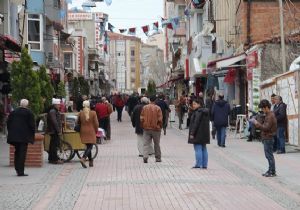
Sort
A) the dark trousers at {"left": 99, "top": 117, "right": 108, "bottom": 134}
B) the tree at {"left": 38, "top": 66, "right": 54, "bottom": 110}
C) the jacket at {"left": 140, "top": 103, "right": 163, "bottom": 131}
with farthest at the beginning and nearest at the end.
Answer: the dark trousers at {"left": 99, "top": 117, "right": 108, "bottom": 134}
the tree at {"left": 38, "top": 66, "right": 54, "bottom": 110}
the jacket at {"left": 140, "top": 103, "right": 163, "bottom": 131}

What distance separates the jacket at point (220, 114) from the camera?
74.3 feet

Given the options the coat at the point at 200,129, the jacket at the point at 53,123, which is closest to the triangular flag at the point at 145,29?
the jacket at the point at 53,123

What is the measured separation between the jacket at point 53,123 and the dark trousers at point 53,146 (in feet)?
0.57

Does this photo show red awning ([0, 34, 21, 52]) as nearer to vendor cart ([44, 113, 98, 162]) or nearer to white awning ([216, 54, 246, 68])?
vendor cart ([44, 113, 98, 162])

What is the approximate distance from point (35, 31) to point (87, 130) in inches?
1006

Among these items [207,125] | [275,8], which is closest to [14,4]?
[275,8]

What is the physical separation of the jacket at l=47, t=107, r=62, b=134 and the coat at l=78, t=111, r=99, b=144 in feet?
2.85

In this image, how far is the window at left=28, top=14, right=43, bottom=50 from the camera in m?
40.9

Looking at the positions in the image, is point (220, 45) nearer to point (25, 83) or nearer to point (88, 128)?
point (25, 83)

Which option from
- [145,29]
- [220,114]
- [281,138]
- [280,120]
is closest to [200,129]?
[281,138]

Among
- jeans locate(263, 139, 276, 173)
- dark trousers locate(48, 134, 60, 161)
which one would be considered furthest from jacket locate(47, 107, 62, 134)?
jeans locate(263, 139, 276, 173)

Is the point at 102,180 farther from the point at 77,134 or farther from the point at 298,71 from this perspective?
the point at 298,71

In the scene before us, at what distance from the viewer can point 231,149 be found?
70.7ft

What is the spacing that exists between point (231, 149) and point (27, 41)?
69.7 feet
